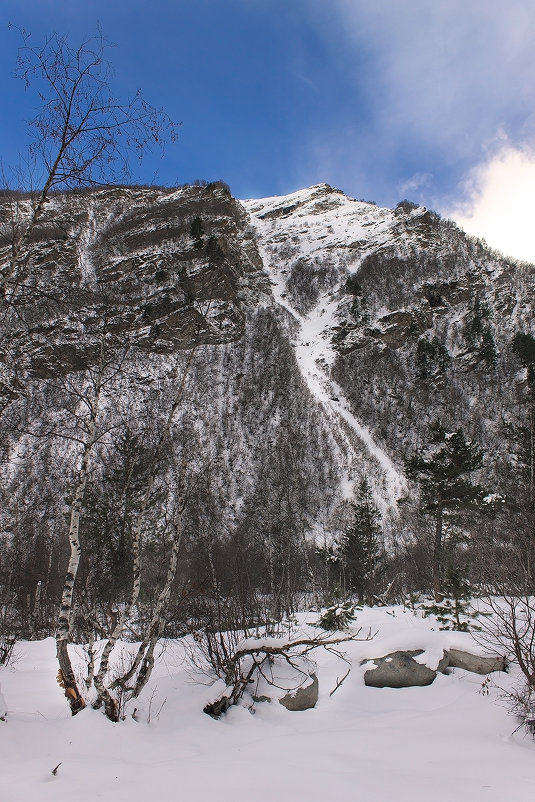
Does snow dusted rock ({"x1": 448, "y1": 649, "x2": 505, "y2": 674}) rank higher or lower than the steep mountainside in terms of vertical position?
lower

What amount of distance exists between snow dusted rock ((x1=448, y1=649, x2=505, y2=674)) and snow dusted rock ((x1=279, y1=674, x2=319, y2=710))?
3767 mm

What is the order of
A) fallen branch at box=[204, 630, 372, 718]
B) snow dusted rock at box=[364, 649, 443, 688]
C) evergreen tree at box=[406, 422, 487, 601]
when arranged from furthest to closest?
1. evergreen tree at box=[406, 422, 487, 601]
2. snow dusted rock at box=[364, 649, 443, 688]
3. fallen branch at box=[204, 630, 372, 718]

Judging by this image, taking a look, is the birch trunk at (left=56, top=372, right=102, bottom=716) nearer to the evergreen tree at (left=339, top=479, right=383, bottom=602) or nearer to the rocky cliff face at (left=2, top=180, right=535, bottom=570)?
the rocky cliff face at (left=2, top=180, right=535, bottom=570)

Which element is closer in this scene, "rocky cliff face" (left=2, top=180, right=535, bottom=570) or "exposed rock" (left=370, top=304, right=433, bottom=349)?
"rocky cliff face" (left=2, top=180, right=535, bottom=570)

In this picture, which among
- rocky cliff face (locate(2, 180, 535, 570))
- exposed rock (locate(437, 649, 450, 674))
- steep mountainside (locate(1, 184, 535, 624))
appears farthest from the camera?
rocky cliff face (locate(2, 180, 535, 570))

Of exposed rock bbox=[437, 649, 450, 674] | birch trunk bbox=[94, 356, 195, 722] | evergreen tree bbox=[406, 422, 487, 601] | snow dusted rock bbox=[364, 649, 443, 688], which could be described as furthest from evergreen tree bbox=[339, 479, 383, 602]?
birch trunk bbox=[94, 356, 195, 722]

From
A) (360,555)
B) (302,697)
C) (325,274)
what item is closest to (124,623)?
(302,697)

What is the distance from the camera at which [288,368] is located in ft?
211

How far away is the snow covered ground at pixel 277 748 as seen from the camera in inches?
155

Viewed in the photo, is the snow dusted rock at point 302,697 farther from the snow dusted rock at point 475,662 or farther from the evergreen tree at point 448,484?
the evergreen tree at point 448,484

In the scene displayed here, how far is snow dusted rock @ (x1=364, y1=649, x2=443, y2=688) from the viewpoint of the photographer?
358 inches

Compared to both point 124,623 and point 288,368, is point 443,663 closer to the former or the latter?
point 124,623

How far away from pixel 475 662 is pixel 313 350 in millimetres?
65567

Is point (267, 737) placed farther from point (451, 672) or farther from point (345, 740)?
point (451, 672)
